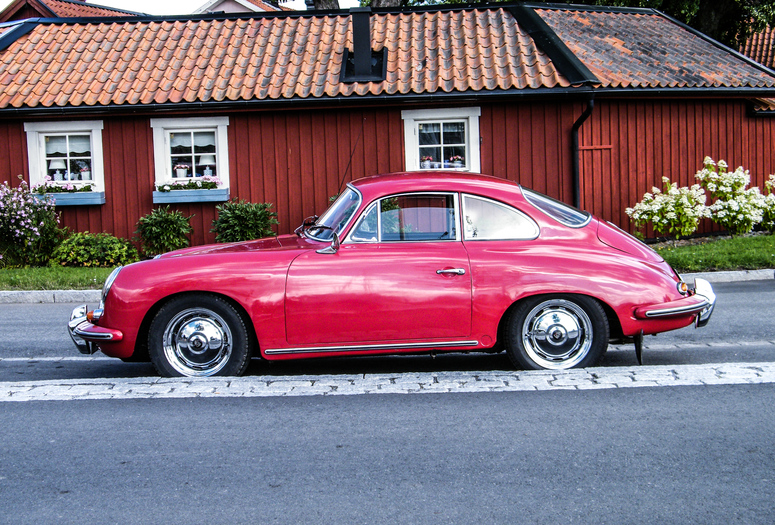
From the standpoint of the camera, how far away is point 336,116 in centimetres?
1398

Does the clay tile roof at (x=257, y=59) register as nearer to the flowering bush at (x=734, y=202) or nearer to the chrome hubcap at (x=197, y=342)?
the flowering bush at (x=734, y=202)

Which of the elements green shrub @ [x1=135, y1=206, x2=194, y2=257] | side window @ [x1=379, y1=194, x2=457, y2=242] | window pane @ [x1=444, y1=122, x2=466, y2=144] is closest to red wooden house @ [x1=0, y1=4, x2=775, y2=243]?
window pane @ [x1=444, y1=122, x2=466, y2=144]

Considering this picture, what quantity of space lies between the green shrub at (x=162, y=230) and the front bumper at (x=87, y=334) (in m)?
8.01

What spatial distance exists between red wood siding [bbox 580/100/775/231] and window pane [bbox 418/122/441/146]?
9.15 ft

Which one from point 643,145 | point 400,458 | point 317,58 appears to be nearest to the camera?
point 400,458

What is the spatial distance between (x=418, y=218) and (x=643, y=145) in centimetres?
1084

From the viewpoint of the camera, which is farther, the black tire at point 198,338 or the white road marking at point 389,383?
the black tire at point 198,338

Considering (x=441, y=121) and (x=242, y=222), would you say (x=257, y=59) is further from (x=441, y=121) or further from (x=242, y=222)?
(x=441, y=121)

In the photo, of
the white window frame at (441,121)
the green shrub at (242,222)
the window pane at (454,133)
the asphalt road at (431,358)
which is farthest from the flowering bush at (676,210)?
the green shrub at (242,222)

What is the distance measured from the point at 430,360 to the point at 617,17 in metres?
14.2

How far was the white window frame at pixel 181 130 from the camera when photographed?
45.9 feet

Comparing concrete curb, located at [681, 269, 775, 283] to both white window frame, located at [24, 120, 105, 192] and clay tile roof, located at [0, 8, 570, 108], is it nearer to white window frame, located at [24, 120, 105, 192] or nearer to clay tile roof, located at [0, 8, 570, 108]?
clay tile roof, located at [0, 8, 570, 108]

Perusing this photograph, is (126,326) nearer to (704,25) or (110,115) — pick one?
(110,115)

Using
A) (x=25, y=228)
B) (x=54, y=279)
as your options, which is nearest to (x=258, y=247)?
(x=54, y=279)
